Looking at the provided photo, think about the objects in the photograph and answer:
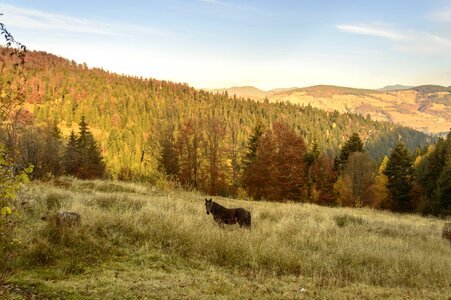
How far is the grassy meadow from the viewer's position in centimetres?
646

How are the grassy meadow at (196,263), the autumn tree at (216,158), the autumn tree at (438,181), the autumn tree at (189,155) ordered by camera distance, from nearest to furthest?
the grassy meadow at (196,263)
the autumn tree at (438,181)
the autumn tree at (189,155)
the autumn tree at (216,158)

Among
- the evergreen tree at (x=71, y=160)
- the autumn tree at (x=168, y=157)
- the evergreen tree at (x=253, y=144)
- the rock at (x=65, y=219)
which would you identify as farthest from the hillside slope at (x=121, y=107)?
the rock at (x=65, y=219)

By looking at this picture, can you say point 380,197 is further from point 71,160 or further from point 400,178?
point 71,160

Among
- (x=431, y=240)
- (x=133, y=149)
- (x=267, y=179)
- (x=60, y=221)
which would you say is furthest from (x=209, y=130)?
(x=133, y=149)

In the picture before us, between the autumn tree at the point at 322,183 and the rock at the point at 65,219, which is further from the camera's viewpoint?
the autumn tree at the point at 322,183

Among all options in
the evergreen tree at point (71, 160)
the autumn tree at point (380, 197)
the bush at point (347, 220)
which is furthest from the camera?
the autumn tree at point (380, 197)

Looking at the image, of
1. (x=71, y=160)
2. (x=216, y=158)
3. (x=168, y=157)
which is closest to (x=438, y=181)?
(x=216, y=158)

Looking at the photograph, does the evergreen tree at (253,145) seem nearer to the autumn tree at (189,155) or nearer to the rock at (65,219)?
the autumn tree at (189,155)

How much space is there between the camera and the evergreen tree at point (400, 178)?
49.6 meters

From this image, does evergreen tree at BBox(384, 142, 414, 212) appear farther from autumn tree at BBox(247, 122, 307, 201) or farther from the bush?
the bush

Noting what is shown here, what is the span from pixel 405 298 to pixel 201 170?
39.0 m

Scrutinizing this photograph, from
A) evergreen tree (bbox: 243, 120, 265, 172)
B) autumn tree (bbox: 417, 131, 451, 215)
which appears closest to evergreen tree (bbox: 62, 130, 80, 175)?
evergreen tree (bbox: 243, 120, 265, 172)

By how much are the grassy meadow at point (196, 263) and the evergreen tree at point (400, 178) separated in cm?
4129

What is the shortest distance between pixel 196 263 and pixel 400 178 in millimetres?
48672
